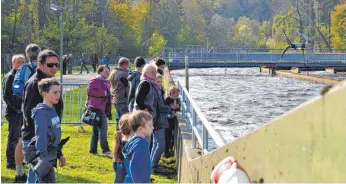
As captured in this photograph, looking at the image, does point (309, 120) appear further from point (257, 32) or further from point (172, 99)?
point (257, 32)

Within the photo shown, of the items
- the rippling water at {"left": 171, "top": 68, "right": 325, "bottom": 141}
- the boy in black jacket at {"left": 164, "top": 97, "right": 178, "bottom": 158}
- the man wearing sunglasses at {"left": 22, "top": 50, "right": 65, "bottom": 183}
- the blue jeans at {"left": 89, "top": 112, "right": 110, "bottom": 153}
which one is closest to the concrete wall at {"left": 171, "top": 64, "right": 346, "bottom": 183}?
the man wearing sunglasses at {"left": 22, "top": 50, "right": 65, "bottom": 183}

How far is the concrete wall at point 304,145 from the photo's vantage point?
299 cm

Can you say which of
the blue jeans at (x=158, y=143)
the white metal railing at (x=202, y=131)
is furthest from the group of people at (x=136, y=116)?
the white metal railing at (x=202, y=131)

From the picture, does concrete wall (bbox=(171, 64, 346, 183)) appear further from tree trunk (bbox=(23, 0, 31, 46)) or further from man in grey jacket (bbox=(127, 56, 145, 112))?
tree trunk (bbox=(23, 0, 31, 46))

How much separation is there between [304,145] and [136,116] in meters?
2.45

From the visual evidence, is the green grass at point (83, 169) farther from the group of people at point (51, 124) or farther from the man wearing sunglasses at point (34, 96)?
the man wearing sunglasses at point (34, 96)

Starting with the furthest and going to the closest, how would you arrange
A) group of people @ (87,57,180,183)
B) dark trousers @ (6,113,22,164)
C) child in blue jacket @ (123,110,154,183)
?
dark trousers @ (6,113,22,164)
group of people @ (87,57,180,183)
child in blue jacket @ (123,110,154,183)

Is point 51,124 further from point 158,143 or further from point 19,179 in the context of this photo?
point 158,143

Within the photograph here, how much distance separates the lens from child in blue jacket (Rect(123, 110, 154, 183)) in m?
5.10

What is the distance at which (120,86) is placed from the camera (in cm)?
1075

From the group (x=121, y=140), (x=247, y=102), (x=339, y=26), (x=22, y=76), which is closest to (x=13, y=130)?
(x=22, y=76)

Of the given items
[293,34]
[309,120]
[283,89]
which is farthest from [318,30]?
[309,120]

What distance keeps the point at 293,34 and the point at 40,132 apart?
114284 millimetres

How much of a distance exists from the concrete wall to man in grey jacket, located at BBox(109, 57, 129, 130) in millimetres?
6860
